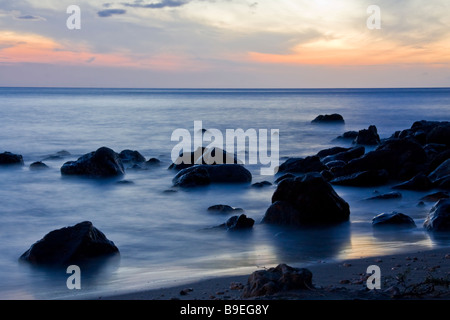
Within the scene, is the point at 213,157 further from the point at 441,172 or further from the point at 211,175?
the point at 441,172

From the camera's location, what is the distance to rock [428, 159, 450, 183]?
1355 centimetres

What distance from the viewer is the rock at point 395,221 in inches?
372

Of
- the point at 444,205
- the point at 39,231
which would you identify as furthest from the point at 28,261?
the point at 444,205

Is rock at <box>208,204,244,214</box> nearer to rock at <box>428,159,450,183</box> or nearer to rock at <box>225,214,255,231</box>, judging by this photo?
rock at <box>225,214,255,231</box>

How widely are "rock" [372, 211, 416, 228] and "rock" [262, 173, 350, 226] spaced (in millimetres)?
789

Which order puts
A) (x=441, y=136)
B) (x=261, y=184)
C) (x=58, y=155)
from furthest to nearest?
(x=58, y=155), (x=441, y=136), (x=261, y=184)

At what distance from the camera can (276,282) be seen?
5156mm

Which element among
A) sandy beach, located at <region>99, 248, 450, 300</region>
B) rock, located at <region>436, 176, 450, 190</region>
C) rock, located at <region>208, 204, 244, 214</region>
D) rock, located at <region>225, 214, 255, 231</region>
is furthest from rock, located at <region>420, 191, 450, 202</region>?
sandy beach, located at <region>99, 248, 450, 300</region>

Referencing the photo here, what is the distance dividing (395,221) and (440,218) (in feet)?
2.75

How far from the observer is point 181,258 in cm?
849

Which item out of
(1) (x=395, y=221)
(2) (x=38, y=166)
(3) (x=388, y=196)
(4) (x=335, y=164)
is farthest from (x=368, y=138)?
(1) (x=395, y=221)

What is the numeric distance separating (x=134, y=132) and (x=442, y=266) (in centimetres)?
2714
